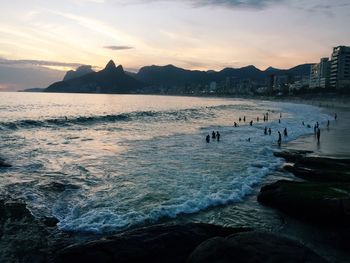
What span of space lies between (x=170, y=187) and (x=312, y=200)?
29.1 ft

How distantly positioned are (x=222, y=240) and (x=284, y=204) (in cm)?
879

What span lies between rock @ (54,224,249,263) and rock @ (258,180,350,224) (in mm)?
6342

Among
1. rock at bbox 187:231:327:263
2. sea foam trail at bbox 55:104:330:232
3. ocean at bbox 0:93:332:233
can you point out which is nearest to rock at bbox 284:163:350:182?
ocean at bbox 0:93:332:233

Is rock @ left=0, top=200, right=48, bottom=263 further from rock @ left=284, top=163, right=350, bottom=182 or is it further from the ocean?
rock @ left=284, top=163, right=350, bottom=182

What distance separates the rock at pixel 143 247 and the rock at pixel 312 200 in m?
6.34

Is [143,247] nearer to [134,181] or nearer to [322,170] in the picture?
[134,181]

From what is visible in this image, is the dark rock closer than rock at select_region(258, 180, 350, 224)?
No

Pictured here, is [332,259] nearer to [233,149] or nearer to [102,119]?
[233,149]

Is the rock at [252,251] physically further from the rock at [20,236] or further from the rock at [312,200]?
the rock at [312,200]

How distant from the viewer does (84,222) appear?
16875 mm

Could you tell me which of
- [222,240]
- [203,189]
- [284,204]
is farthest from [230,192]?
[222,240]

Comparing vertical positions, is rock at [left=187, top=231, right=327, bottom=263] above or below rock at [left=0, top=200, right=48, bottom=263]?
above

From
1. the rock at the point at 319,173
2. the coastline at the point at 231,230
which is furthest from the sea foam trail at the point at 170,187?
the rock at the point at 319,173

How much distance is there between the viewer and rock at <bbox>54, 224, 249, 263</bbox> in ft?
36.4
